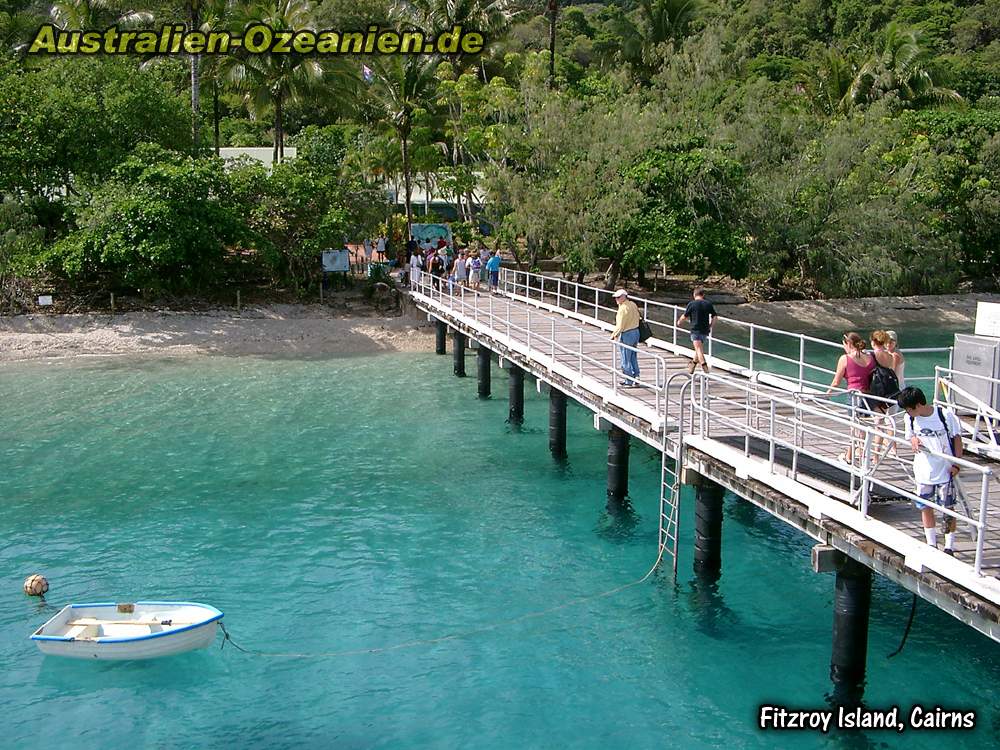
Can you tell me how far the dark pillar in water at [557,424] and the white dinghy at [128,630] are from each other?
10.1 m

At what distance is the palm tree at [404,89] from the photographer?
45.4 m

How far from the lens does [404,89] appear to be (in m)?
45.5

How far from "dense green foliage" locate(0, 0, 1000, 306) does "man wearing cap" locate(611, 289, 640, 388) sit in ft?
67.2

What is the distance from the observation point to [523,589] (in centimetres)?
1584

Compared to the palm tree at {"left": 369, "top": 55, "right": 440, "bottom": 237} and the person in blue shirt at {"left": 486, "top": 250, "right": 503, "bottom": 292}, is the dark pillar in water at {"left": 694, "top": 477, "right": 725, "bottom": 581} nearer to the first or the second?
the person in blue shirt at {"left": 486, "top": 250, "right": 503, "bottom": 292}

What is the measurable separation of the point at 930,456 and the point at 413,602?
8.00 meters

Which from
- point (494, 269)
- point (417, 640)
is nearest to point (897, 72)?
point (494, 269)

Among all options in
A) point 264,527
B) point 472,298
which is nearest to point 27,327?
point 472,298

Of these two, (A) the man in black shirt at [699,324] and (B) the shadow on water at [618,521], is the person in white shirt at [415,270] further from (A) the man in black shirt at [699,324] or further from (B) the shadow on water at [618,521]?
(B) the shadow on water at [618,521]

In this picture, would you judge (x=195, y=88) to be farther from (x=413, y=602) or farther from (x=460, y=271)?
(x=413, y=602)

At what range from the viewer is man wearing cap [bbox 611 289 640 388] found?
18438 millimetres

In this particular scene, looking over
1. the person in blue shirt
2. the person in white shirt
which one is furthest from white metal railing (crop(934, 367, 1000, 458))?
the person in white shirt

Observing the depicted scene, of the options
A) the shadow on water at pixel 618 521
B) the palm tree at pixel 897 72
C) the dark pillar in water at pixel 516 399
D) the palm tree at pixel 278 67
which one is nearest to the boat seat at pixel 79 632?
the shadow on water at pixel 618 521

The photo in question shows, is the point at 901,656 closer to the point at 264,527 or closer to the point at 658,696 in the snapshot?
the point at 658,696
